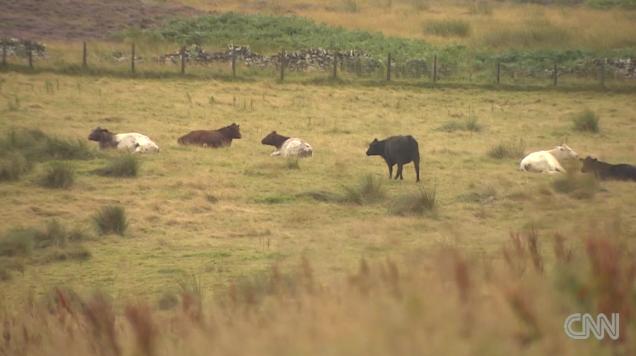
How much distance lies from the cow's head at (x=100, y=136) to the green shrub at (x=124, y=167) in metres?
3.02

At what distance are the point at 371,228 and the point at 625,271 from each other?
28.8 ft

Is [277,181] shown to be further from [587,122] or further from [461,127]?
[587,122]

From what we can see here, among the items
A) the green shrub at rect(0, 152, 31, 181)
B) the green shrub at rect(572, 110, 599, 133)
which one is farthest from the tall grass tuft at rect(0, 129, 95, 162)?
the green shrub at rect(572, 110, 599, 133)

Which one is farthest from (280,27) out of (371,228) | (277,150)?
(371,228)

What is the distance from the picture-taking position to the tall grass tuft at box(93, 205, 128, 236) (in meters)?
14.0

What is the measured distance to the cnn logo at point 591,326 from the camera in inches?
181

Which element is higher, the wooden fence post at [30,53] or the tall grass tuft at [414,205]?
the wooden fence post at [30,53]

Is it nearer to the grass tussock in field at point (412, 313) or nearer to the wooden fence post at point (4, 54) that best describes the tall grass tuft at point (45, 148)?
the wooden fence post at point (4, 54)

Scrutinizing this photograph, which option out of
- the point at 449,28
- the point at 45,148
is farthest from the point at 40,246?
the point at 449,28

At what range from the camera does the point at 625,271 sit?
510cm

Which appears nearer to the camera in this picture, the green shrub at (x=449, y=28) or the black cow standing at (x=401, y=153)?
the black cow standing at (x=401, y=153)

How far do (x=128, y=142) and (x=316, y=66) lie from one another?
58.7 ft

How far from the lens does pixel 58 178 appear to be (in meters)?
17.0

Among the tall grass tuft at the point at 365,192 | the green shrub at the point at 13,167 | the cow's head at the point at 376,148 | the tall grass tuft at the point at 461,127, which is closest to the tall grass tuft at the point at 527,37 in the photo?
the tall grass tuft at the point at 461,127
